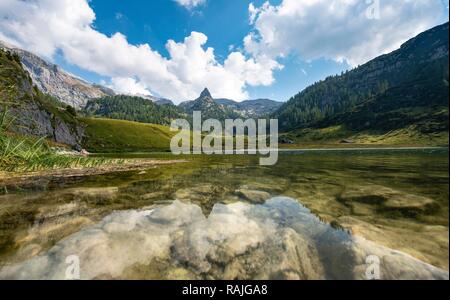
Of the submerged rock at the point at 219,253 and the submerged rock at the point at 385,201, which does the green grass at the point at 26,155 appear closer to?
the submerged rock at the point at 219,253

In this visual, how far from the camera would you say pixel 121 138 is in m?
164

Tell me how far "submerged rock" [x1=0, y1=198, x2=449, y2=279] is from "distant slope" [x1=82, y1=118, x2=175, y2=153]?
468 feet

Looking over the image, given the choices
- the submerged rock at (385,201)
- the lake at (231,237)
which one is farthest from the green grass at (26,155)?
the submerged rock at (385,201)

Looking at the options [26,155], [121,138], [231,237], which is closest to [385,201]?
[231,237]

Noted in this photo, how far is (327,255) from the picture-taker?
5.36 m

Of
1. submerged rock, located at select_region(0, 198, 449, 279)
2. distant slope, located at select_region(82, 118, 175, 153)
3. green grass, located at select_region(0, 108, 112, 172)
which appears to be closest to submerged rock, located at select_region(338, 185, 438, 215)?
submerged rock, located at select_region(0, 198, 449, 279)

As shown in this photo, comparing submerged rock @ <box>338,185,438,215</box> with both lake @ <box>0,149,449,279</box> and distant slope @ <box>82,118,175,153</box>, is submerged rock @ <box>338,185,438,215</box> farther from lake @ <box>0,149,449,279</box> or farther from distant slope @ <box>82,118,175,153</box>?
distant slope @ <box>82,118,175,153</box>

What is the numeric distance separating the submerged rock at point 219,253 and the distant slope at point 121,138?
142547mm

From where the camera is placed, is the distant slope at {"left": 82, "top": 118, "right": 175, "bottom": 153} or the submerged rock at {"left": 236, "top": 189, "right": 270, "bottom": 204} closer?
the submerged rock at {"left": 236, "top": 189, "right": 270, "bottom": 204}

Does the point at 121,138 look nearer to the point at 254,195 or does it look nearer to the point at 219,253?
the point at 254,195

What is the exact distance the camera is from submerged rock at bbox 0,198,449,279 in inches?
186

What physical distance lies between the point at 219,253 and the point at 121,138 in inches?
6772
